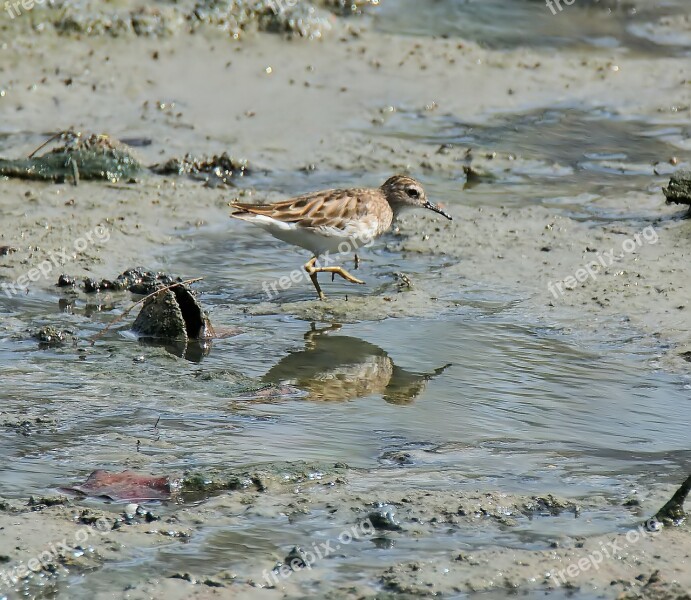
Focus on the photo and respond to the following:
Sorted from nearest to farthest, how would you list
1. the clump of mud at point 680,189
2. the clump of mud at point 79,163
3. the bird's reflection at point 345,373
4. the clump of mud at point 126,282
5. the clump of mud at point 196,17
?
the bird's reflection at point 345,373
the clump of mud at point 126,282
the clump of mud at point 680,189
the clump of mud at point 79,163
the clump of mud at point 196,17

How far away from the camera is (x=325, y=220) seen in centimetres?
1023

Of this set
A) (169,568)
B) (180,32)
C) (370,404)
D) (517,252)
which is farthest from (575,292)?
(180,32)

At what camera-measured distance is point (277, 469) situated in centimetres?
671

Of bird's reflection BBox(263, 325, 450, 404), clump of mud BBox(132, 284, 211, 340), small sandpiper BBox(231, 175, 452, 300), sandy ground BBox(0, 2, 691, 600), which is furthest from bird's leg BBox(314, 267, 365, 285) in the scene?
clump of mud BBox(132, 284, 211, 340)

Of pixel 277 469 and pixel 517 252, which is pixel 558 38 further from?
pixel 277 469

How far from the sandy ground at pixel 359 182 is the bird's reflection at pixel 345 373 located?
740 millimetres

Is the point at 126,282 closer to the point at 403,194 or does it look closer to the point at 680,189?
the point at 403,194

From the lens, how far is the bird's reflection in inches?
323

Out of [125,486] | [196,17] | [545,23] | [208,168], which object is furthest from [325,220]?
[545,23]

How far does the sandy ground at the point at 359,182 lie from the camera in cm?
585

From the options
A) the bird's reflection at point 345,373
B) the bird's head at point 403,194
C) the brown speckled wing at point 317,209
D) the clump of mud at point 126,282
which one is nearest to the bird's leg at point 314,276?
the brown speckled wing at point 317,209

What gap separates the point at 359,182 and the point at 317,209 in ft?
8.91

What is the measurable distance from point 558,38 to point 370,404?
1073cm

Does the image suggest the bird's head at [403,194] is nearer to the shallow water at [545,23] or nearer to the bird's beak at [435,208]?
the bird's beak at [435,208]
